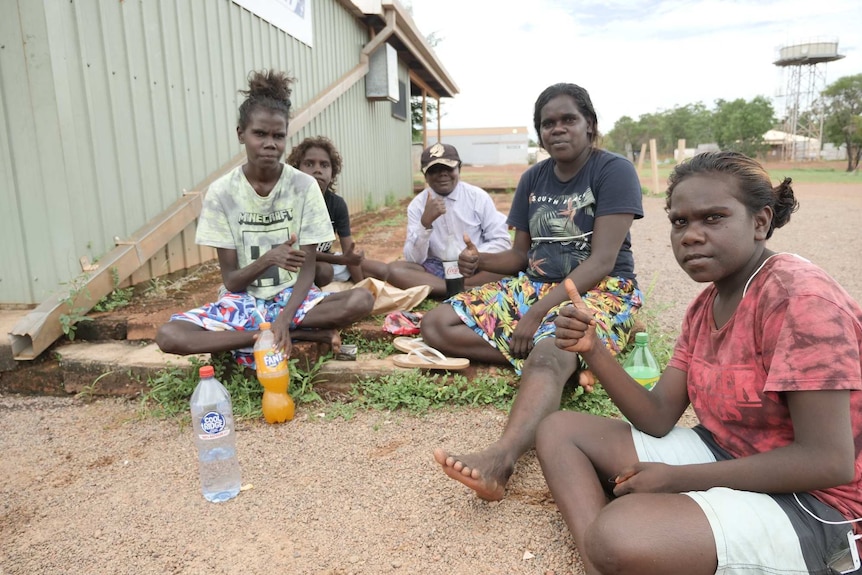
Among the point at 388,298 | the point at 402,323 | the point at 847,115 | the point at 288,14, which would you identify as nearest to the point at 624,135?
the point at 847,115

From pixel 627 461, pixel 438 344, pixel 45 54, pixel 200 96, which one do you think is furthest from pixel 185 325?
pixel 200 96

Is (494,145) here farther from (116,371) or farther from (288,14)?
(116,371)

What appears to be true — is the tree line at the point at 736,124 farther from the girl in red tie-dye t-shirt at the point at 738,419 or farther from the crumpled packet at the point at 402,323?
the girl in red tie-dye t-shirt at the point at 738,419

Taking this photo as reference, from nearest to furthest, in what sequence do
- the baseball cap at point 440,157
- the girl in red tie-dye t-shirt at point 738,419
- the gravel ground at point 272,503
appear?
the girl in red tie-dye t-shirt at point 738,419 → the gravel ground at point 272,503 → the baseball cap at point 440,157

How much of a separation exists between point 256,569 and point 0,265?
3.00m

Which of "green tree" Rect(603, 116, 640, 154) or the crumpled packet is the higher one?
"green tree" Rect(603, 116, 640, 154)

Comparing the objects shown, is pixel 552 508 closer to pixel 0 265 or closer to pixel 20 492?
pixel 20 492

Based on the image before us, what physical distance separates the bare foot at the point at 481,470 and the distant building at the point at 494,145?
48220mm

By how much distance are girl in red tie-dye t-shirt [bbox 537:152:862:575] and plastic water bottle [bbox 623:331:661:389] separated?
985 millimetres

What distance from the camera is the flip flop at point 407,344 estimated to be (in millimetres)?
3199

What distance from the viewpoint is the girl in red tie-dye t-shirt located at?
135 cm

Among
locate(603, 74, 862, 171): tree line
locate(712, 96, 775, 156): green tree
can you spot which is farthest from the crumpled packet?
locate(712, 96, 775, 156): green tree

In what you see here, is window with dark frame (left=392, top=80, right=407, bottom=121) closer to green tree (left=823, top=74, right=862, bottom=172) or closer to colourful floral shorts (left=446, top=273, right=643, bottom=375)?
colourful floral shorts (left=446, top=273, right=643, bottom=375)

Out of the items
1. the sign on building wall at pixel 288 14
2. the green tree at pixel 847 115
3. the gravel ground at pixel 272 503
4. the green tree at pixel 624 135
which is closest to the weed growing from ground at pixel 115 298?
the gravel ground at pixel 272 503
